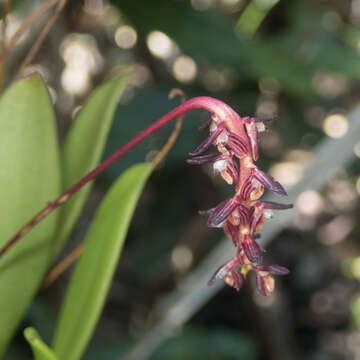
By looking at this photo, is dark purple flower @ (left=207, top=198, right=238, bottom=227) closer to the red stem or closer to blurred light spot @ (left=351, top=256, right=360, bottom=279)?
the red stem

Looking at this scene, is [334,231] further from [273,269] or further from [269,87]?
[273,269]

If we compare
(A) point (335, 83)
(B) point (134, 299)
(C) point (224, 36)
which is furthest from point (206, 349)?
(A) point (335, 83)

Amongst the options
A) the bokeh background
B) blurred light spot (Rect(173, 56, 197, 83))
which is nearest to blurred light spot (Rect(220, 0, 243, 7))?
the bokeh background

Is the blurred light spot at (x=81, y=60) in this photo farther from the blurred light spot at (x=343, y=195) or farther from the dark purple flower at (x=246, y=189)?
the dark purple flower at (x=246, y=189)

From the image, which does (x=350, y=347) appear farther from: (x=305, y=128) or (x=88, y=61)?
(x=88, y=61)

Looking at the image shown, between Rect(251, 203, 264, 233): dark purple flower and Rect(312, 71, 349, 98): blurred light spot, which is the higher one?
Rect(251, 203, 264, 233): dark purple flower

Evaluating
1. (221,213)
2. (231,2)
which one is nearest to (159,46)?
(231,2)

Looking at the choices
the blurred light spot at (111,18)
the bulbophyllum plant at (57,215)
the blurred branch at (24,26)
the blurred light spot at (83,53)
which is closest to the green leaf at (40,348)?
the bulbophyllum plant at (57,215)
